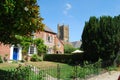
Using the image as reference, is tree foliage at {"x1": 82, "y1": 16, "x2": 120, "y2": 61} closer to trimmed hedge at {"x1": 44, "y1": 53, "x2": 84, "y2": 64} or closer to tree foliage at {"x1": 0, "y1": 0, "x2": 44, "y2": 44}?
trimmed hedge at {"x1": 44, "y1": 53, "x2": 84, "y2": 64}

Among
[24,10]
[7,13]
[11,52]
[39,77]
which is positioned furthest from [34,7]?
[11,52]

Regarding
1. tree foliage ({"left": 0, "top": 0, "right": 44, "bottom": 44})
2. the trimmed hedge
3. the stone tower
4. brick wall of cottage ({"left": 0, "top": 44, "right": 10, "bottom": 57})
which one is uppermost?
the stone tower

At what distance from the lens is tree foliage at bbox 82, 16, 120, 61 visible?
108 ft

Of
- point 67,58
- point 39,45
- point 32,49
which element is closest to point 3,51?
point 32,49


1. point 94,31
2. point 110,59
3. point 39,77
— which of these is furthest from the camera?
point 94,31

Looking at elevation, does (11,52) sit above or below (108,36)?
below

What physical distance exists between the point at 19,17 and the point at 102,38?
74.3 feet

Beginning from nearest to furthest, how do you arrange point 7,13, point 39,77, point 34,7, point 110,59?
1. point 7,13
2. point 34,7
3. point 39,77
4. point 110,59


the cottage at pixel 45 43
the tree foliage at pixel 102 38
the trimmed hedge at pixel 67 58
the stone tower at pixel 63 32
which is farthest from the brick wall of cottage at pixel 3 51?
the stone tower at pixel 63 32

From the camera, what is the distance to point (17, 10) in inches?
514

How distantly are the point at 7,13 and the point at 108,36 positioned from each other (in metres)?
23.2

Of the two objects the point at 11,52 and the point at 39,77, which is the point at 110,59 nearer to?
the point at 11,52

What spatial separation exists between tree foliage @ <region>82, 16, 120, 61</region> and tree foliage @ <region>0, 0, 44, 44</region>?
2042 cm

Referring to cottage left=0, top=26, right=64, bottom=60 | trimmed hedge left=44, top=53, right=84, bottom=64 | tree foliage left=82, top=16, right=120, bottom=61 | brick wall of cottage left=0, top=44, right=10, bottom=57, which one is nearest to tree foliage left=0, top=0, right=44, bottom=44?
tree foliage left=82, top=16, right=120, bottom=61
